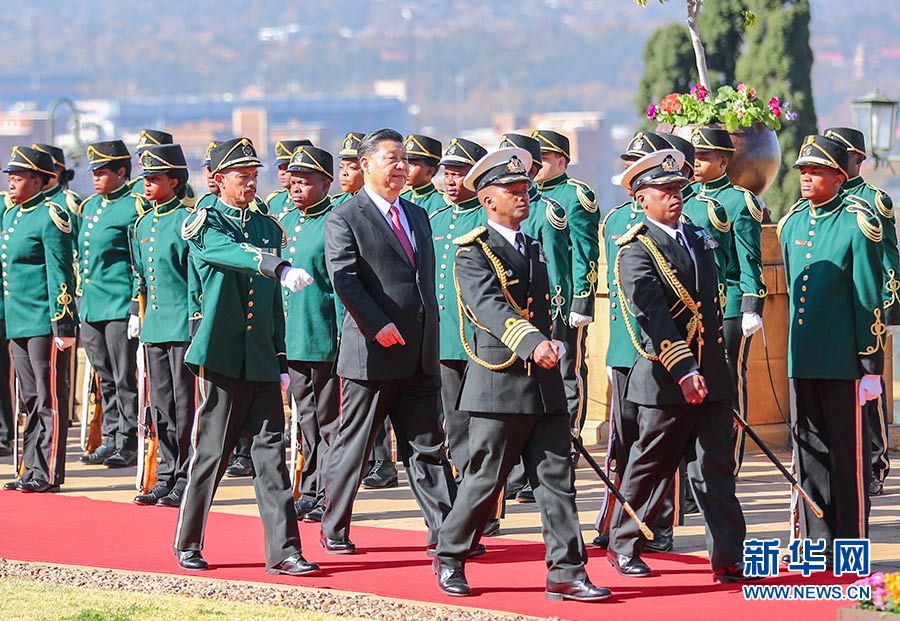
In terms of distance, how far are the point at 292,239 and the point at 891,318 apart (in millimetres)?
3545

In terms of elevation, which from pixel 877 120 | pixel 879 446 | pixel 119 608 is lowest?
pixel 119 608

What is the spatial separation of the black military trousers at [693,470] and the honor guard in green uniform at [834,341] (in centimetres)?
70

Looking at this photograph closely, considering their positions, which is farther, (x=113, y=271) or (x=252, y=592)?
(x=113, y=271)

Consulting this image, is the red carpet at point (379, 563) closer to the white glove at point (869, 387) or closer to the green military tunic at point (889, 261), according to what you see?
the white glove at point (869, 387)

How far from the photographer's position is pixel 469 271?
28.2 feet

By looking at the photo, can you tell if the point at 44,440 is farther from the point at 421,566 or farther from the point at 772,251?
the point at 772,251

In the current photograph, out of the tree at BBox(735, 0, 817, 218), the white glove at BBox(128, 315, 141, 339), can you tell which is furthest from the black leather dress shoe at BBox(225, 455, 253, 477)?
the tree at BBox(735, 0, 817, 218)

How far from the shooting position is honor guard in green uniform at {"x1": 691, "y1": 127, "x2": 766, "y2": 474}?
10734 millimetres

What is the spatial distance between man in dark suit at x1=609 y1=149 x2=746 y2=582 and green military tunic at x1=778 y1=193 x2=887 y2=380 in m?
Answer: 0.67

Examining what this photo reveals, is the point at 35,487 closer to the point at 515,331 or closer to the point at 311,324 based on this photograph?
the point at 311,324

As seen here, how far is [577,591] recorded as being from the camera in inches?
331

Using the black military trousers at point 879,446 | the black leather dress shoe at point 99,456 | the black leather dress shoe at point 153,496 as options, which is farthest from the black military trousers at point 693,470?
the black leather dress shoe at point 99,456

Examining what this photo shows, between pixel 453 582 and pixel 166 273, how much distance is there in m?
3.66

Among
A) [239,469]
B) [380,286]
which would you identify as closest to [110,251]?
[239,469]
